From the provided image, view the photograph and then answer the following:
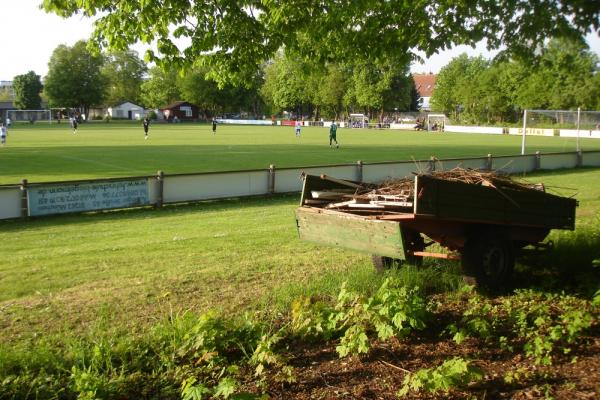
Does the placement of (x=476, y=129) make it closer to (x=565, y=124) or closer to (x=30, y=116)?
(x=565, y=124)

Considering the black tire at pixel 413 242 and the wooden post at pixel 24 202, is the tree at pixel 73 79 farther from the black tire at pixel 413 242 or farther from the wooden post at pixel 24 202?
the black tire at pixel 413 242

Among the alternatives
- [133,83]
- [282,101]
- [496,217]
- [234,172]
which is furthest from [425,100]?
[496,217]

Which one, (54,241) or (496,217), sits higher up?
(496,217)

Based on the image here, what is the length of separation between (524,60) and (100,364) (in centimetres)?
649

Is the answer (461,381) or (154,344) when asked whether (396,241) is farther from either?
(154,344)

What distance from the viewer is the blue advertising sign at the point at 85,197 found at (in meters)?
14.0

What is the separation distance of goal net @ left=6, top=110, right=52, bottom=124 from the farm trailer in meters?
111

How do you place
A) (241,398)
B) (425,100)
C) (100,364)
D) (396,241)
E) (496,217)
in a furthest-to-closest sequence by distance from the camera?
(425,100) < (496,217) < (396,241) < (100,364) < (241,398)

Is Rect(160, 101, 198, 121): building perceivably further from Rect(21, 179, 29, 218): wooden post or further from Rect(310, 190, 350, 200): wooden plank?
Rect(310, 190, 350, 200): wooden plank

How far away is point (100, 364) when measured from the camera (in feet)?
14.5

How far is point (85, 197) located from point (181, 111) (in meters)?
118

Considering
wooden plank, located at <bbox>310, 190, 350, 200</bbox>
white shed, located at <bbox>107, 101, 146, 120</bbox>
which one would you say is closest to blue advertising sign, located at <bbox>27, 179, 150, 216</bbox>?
wooden plank, located at <bbox>310, 190, 350, 200</bbox>

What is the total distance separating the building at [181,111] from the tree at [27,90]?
28304 mm

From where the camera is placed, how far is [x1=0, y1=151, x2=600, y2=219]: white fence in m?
13.8
